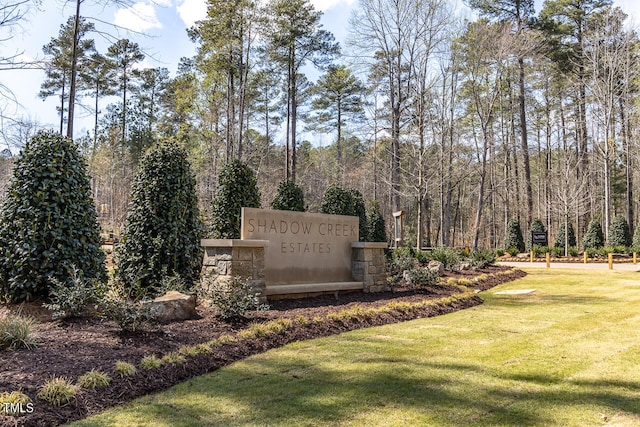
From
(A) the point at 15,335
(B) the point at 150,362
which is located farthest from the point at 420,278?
(A) the point at 15,335

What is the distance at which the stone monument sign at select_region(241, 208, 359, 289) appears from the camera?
24.1 feet

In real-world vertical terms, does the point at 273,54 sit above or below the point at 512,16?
below

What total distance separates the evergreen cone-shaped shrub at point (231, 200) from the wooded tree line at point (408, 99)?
691cm

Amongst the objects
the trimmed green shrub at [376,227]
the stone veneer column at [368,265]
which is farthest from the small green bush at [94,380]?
the trimmed green shrub at [376,227]

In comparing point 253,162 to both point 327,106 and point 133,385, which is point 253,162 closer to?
point 327,106

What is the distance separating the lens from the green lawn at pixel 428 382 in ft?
9.52

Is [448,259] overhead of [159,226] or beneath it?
beneath

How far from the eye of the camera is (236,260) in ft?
21.2

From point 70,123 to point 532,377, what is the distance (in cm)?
1466

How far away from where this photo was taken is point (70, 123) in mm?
13914

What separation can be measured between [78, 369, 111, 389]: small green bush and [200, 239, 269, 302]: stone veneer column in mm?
2977

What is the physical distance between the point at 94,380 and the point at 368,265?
242 inches

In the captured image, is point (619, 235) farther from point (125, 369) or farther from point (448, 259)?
point (125, 369)

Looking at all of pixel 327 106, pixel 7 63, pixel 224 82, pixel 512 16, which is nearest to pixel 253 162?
pixel 224 82
